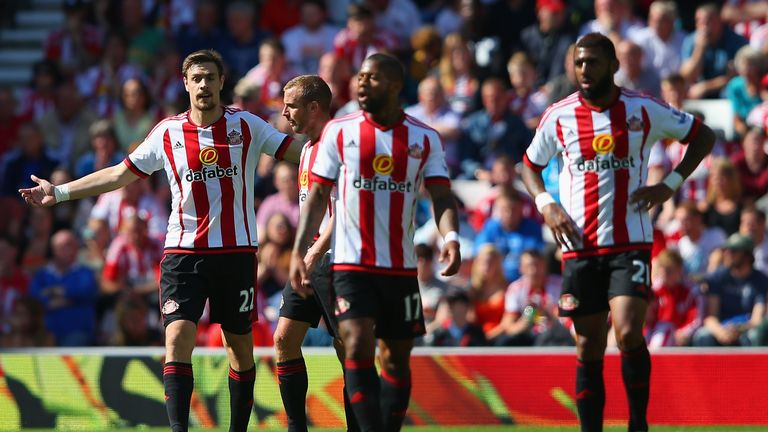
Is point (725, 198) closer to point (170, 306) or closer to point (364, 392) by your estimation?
point (170, 306)

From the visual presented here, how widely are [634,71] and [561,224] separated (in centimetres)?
673

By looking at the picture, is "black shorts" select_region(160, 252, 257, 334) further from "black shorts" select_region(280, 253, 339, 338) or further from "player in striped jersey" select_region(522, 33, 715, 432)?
"player in striped jersey" select_region(522, 33, 715, 432)

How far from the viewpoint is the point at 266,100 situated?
14852 mm

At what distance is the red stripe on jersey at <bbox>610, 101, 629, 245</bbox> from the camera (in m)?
7.57

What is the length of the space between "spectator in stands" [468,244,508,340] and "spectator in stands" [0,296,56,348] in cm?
397

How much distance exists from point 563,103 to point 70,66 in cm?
1024

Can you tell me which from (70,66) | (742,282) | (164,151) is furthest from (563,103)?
(70,66)

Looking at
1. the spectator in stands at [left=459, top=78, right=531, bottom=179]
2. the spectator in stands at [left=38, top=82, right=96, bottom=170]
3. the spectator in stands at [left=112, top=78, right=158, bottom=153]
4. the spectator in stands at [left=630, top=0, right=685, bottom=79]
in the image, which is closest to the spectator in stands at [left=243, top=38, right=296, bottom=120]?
the spectator in stands at [left=112, top=78, right=158, bottom=153]

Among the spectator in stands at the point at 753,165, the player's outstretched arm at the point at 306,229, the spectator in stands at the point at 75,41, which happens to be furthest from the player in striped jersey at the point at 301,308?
the spectator in stands at the point at 75,41

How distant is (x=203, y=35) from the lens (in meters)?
16.3

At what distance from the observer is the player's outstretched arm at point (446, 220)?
6.81m

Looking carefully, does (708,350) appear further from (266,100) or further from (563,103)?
(266,100)

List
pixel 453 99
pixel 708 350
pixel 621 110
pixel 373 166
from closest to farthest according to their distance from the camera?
pixel 373 166 → pixel 621 110 → pixel 708 350 → pixel 453 99

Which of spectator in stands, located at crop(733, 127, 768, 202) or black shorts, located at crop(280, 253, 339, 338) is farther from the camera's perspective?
spectator in stands, located at crop(733, 127, 768, 202)
